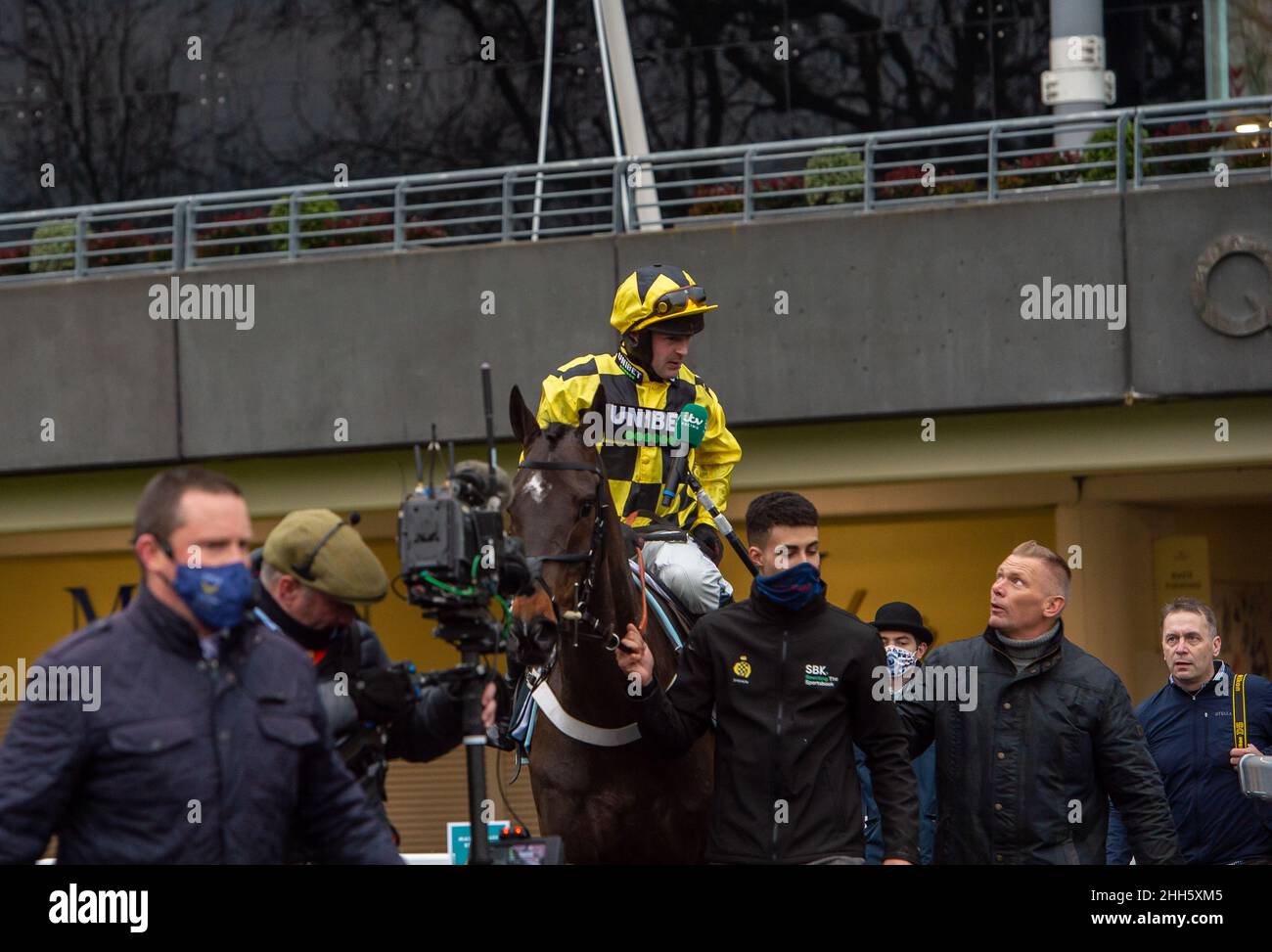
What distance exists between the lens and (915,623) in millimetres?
9141

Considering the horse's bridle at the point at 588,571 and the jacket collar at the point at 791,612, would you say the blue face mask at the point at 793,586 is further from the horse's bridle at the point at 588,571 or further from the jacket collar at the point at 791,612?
the horse's bridle at the point at 588,571

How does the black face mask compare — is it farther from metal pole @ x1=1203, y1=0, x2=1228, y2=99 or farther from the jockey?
metal pole @ x1=1203, y1=0, x2=1228, y2=99

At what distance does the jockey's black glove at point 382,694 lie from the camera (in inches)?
222

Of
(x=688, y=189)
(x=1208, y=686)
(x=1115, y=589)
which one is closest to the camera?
(x=1208, y=686)

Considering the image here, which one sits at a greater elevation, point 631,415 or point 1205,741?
point 631,415

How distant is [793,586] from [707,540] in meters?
1.76

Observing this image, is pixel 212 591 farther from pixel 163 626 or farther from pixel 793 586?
pixel 793 586

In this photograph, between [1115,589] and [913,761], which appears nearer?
[913,761]

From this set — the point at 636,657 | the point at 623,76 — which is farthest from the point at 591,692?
the point at 623,76

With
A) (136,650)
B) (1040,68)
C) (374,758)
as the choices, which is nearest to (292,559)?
(374,758)

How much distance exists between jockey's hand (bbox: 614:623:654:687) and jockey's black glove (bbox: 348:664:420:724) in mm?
1183

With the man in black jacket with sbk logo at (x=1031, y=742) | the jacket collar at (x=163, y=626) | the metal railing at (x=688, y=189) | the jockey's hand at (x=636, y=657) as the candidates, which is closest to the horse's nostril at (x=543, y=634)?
the jockey's hand at (x=636, y=657)

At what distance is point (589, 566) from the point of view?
682cm
